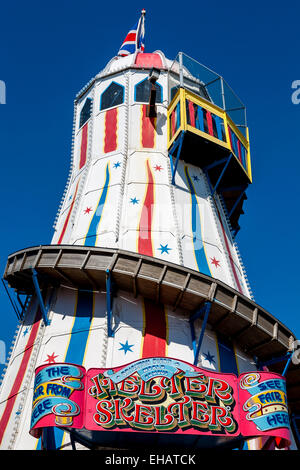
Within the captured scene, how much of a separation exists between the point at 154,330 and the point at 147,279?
2197mm

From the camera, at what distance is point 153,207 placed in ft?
89.6

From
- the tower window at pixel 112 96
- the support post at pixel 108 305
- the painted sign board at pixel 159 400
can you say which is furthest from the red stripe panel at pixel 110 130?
the painted sign board at pixel 159 400

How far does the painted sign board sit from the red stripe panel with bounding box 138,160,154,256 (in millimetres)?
8088

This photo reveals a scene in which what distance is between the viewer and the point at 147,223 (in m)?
26.4

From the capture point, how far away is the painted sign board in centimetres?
1666

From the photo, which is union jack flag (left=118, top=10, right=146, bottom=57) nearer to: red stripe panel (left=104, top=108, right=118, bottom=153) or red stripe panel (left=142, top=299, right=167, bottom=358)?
red stripe panel (left=104, top=108, right=118, bottom=153)

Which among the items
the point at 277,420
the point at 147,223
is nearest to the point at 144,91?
the point at 147,223

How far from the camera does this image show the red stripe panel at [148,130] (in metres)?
30.3

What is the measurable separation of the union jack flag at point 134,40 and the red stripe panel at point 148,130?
771 cm

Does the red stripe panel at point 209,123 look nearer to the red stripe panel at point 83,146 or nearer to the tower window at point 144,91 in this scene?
the tower window at point 144,91

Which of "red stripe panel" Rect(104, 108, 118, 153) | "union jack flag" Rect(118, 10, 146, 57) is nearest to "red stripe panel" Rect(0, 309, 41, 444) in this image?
"red stripe panel" Rect(104, 108, 118, 153)

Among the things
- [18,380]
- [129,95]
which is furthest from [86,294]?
[129,95]
